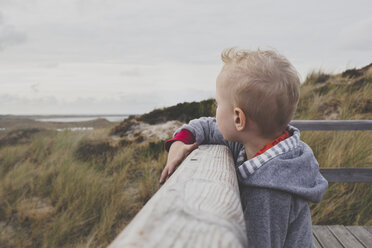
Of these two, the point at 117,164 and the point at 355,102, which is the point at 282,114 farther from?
the point at 355,102

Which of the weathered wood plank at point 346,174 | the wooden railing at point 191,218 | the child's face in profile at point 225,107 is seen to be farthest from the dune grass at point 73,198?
the wooden railing at point 191,218

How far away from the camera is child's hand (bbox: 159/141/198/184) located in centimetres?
139

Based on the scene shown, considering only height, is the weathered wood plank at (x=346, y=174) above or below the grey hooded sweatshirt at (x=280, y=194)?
below

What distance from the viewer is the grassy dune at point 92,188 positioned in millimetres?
3572

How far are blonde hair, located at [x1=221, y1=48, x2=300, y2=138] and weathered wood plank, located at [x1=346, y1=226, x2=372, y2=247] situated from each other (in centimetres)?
222

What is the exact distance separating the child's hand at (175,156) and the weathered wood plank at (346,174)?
6.79 ft

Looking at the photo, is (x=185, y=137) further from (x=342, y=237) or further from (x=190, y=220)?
(x=342, y=237)

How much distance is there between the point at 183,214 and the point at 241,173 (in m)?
0.61

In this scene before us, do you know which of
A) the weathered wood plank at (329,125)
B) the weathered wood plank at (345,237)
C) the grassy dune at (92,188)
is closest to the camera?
the weathered wood plank at (345,237)

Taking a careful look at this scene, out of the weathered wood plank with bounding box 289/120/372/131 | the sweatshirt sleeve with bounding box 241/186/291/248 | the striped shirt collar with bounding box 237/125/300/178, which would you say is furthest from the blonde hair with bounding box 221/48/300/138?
the weathered wood plank with bounding box 289/120/372/131

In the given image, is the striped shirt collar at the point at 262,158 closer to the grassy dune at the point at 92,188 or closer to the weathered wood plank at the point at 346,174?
the weathered wood plank at the point at 346,174

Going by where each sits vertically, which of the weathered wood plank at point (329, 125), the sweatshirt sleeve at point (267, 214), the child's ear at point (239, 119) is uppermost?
the child's ear at point (239, 119)

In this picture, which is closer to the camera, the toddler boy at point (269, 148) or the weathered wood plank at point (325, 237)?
the toddler boy at point (269, 148)

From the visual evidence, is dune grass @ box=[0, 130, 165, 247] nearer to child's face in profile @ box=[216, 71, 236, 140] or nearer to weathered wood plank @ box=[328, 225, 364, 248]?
weathered wood plank @ box=[328, 225, 364, 248]
